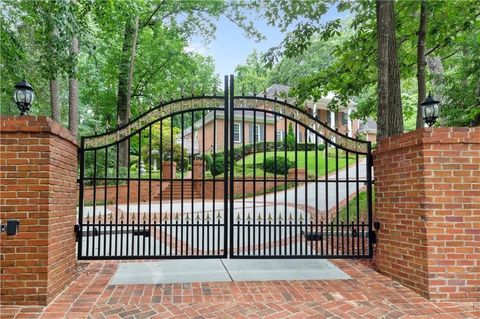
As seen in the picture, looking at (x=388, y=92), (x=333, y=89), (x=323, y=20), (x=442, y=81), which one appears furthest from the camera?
(x=442, y=81)

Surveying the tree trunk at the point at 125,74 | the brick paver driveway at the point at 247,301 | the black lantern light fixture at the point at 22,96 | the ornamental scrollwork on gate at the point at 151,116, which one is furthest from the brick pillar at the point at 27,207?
Result: the tree trunk at the point at 125,74

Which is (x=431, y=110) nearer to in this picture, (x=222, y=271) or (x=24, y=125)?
(x=222, y=271)

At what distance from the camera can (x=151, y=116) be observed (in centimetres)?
471

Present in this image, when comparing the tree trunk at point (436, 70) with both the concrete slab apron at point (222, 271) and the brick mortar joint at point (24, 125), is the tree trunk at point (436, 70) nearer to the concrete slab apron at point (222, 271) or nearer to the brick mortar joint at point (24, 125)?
the concrete slab apron at point (222, 271)

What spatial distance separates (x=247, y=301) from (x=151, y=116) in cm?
267

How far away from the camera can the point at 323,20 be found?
7406mm

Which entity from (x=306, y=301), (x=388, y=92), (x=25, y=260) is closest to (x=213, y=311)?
(x=306, y=301)

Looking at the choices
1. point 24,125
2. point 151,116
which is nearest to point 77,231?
point 24,125

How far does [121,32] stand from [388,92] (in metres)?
13.7

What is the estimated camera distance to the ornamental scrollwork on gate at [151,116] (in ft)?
15.2

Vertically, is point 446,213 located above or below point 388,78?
below

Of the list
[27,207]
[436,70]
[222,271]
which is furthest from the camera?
[436,70]

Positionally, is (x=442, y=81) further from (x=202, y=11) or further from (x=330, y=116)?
(x=330, y=116)

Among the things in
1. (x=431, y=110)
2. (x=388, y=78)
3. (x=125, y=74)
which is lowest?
(x=431, y=110)
